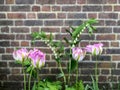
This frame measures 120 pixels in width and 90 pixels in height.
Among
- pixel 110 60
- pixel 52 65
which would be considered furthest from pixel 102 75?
pixel 52 65

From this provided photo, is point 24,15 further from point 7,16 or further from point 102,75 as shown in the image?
point 102,75

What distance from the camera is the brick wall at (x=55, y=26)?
3.78 metres

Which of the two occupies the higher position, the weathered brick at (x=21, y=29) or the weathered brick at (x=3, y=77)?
the weathered brick at (x=21, y=29)

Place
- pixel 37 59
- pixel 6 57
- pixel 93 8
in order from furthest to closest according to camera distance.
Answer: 1. pixel 6 57
2. pixel 93 8
3. pixel 37 59

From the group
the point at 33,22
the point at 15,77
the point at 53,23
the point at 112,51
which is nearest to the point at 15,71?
the point at 15,77

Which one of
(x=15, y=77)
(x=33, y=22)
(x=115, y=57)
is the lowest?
(x=15, y=77)

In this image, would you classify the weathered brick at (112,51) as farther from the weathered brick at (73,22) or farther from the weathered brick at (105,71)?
the weathered brick at (73,22)

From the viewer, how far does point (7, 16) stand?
3.81 meters

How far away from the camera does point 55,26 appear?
3820mm

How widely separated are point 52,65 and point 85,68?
0.40 metres

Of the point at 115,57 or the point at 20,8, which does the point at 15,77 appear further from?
the point at 115,57

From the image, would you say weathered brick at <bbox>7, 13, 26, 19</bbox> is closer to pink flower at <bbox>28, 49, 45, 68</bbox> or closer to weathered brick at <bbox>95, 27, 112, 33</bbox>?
weathered brick at <bbox>95, 27, 112, 33</bbox>

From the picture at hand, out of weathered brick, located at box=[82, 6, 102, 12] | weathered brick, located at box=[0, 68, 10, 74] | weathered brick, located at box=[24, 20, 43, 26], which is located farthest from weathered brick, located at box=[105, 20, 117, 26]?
weathered brick, located at box=[0, 68, 10, 74]

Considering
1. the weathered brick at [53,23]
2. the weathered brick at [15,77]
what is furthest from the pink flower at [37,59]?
the weathered brick at [15,77]
